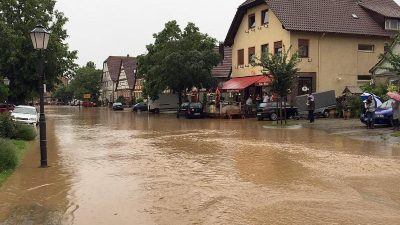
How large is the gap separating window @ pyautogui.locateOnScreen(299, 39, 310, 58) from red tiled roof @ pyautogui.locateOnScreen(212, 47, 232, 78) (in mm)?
13759

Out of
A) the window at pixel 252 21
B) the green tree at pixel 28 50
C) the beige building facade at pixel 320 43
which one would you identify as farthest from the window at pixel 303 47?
the green tree at pixel 28 50

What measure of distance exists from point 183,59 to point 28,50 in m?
13.0

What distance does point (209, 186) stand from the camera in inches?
388

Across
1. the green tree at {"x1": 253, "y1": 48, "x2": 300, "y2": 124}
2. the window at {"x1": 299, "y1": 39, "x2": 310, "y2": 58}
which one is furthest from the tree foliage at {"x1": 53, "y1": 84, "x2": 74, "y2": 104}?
the green tree at {"x1": 253, "y1": 48, "x2": 300, "y2": 124}

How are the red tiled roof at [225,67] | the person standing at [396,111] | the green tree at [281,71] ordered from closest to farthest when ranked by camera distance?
the person standing at [396,111], the green tree at [281,71], the red tiled roof at [225,67]

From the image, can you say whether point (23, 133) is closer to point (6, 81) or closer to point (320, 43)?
point (6, 81)

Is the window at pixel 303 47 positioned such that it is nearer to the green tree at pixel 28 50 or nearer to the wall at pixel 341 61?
the wall at pixel 341 61

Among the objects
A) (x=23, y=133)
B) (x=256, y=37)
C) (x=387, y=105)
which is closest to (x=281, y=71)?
(x=387, y=105)

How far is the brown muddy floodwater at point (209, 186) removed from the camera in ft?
24.6

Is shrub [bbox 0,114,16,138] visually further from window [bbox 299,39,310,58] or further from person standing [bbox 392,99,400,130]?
window [bbox 299,39,310,58]

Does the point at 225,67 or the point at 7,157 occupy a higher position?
the point at 225,67

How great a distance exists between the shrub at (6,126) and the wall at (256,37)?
23025 mm

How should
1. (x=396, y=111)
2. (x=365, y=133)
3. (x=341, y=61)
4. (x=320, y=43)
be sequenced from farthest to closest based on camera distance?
(x=341, y=61)
(x=320, y=43)
(x=396, y=111)
(x=365, y=133)

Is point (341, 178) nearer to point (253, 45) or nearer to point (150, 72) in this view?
point (253, 45)
